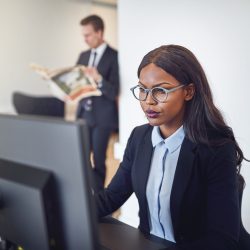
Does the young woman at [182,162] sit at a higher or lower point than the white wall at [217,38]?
lower

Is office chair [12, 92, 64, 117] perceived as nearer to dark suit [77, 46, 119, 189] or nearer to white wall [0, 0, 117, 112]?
white wall [0, 0, 117, 112]

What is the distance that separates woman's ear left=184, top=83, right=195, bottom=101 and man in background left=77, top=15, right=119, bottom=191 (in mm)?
1316

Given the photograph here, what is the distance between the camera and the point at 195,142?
1.01 m

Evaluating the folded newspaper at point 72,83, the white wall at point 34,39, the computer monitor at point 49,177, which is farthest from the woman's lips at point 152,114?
the white wall at point 34,39

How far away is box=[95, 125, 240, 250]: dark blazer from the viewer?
2.91 feet

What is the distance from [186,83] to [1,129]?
0.55 metres

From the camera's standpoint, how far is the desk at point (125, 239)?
83 centimetres

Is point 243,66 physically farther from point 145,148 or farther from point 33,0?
point 33,0

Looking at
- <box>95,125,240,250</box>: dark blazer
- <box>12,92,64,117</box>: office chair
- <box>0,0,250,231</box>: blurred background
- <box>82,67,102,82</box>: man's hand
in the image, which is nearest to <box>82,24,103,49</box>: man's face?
<box>82,67,102,82</box>: man's hand

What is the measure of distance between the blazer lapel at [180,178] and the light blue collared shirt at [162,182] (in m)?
0.02

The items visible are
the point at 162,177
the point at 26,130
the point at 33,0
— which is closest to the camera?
the point at 26,130

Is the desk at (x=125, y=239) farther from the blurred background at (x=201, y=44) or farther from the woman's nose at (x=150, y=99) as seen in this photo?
the blurred background at (x=201, y=44)

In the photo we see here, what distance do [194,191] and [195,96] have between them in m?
0.27

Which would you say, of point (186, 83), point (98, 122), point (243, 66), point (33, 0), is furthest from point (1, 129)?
point (33, 0)
